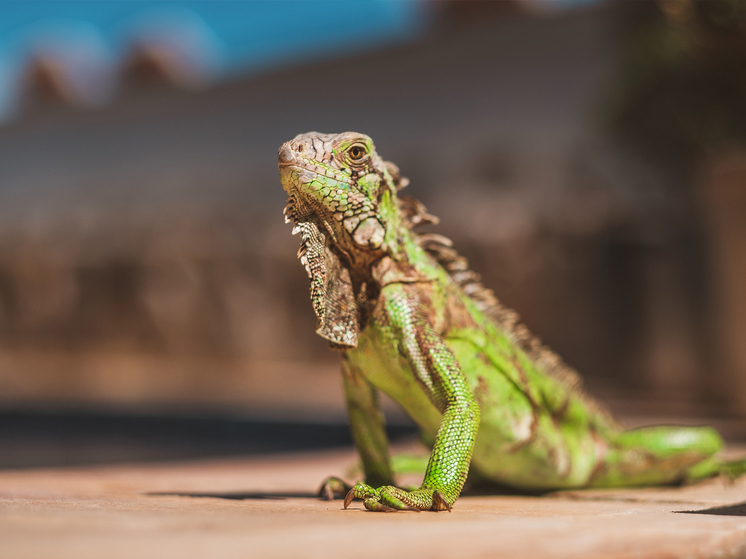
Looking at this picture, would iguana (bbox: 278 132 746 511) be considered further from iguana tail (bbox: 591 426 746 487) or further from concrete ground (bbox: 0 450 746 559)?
concrete ground (bbox: 0 450 746 559)

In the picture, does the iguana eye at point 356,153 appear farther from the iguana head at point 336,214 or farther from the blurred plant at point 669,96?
the blurred plant at point 669,96

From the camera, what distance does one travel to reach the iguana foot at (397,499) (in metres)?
2.29

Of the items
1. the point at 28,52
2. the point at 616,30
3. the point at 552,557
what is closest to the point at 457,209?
the point at 616,30

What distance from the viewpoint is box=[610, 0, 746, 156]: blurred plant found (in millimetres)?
10516

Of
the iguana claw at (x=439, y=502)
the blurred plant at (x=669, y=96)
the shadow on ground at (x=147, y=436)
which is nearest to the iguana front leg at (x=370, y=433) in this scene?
the iguana claw at (x=439, y=502)

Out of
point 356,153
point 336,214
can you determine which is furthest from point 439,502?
point 356,153

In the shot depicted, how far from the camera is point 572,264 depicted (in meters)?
13.8

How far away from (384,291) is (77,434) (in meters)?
7.33

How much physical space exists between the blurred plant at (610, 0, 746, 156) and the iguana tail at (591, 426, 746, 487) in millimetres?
5898

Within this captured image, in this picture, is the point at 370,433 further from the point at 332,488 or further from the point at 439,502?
the point at 439,502

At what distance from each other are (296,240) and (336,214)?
490 inches

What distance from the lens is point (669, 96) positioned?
12578mm

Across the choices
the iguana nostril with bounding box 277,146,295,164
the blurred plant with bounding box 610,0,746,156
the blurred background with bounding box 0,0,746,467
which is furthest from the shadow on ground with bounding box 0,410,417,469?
the blurred plant with bounding box 610,0,746,156

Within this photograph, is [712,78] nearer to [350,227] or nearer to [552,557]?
[350,227]
